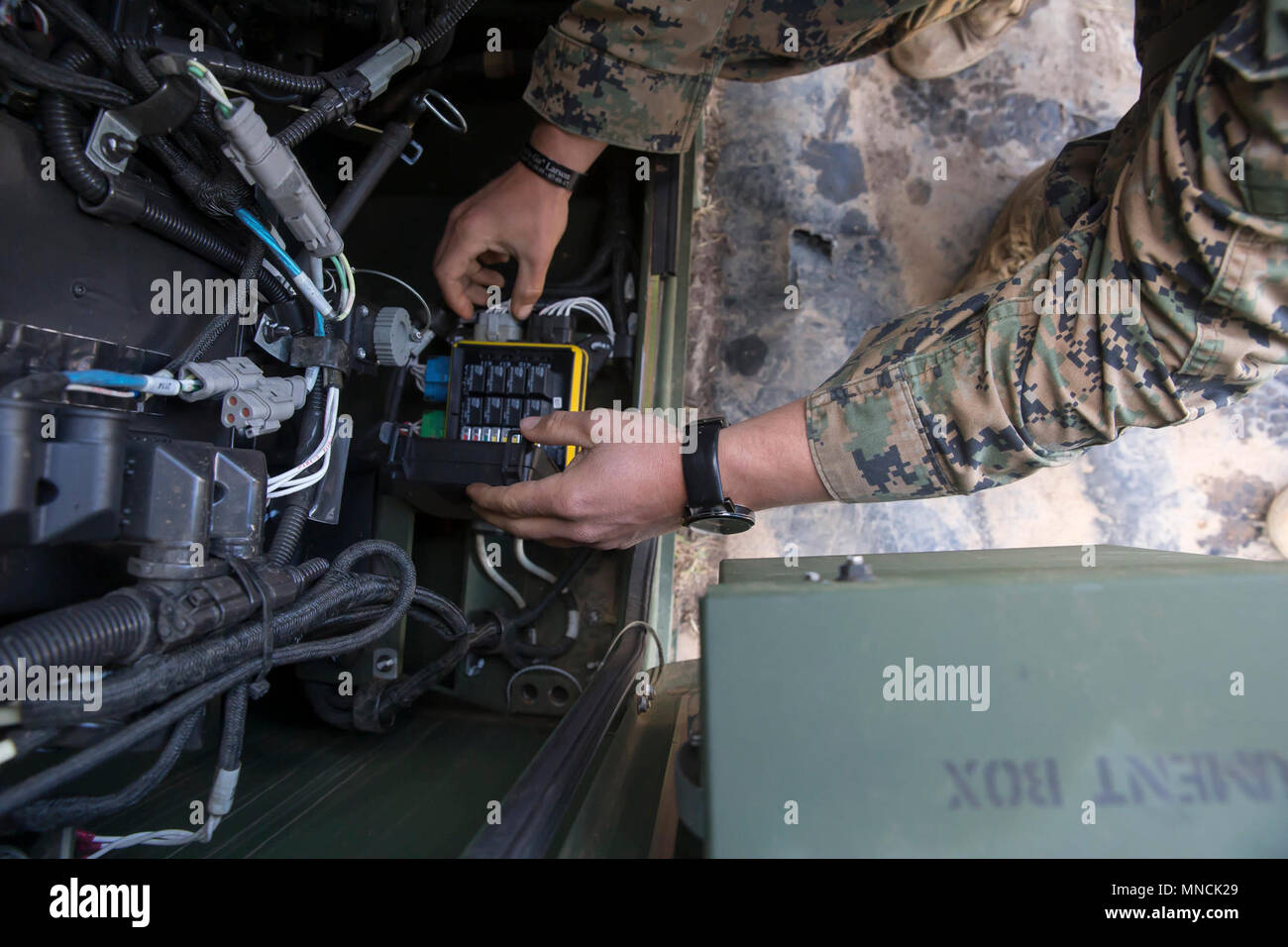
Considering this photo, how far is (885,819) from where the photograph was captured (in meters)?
0.50

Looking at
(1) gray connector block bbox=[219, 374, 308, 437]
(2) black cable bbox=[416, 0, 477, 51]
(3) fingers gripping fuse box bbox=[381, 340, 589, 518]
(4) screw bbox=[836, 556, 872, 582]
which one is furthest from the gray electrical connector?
(4) screw bbox=[836, 556, 872, 582]

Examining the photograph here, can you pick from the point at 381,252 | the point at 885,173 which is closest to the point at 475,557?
the point at 381,252

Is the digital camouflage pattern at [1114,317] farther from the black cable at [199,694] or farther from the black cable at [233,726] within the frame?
the black cable at [233,726]

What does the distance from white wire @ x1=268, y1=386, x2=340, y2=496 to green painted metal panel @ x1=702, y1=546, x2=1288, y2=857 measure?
1.71 feet

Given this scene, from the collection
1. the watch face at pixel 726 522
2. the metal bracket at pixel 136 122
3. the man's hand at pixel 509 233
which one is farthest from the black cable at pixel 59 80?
the watch face at pixel 726 522

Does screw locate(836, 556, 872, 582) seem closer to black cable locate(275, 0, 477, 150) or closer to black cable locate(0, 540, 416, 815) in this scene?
black cable locate(0, 540, 416, 815)

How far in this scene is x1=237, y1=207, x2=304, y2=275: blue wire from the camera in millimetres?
768

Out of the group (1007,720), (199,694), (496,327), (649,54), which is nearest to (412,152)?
(496,327)

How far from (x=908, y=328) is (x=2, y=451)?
0.86m

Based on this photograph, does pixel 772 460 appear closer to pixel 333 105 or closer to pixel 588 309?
pixel 588 309

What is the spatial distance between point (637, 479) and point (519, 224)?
482mm

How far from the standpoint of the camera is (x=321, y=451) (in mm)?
823

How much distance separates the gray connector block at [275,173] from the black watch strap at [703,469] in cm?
48
